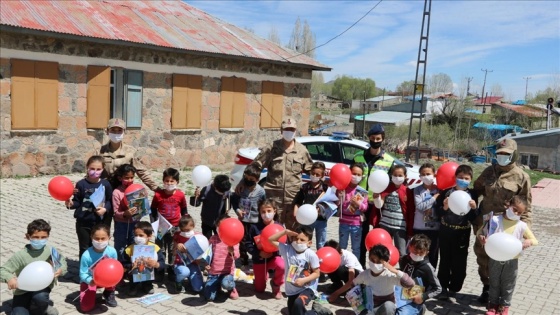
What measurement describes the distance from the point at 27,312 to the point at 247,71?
456 inches

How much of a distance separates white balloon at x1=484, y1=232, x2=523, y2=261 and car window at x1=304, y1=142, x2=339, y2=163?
14.8 ft

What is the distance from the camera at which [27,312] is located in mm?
3986

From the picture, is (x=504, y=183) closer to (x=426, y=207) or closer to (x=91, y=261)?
(x=426, y=207)

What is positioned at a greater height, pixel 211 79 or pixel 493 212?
pixel 211 79

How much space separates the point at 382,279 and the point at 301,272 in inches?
27.3

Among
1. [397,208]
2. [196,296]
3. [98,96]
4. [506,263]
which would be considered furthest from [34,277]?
[98,96]

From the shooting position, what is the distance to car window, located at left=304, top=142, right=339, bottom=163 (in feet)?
28.4

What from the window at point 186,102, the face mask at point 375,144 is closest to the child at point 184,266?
the face mask at point 375,144

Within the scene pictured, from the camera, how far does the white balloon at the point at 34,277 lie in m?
3.76

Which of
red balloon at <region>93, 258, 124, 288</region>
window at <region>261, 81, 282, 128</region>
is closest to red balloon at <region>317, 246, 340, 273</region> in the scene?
red balloon at <region>93, 258, 124, 288</region>

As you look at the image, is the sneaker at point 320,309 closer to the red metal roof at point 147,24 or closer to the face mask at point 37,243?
the face mask at point 37,243

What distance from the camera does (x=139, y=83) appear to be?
12.5 metres

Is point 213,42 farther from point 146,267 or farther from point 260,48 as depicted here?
point 146,267

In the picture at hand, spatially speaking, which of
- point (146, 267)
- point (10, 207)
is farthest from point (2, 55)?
point (146, 267)
